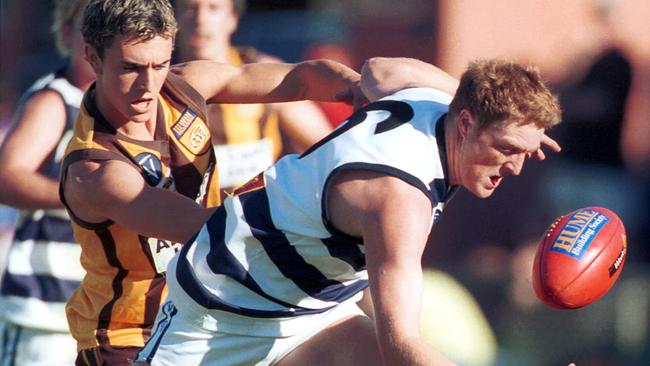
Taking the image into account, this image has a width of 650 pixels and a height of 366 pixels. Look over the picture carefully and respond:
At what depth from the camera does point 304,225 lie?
10.3 feet

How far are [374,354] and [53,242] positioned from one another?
177 cm

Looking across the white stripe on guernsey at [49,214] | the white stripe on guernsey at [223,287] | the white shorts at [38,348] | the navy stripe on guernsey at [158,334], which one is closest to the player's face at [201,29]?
the white stripe on guernsey at [49,214]

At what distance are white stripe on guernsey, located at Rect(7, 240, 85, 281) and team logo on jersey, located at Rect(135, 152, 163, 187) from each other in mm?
1321

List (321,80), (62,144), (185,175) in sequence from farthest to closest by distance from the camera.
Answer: (62,144) → (321,80) → (185,175)

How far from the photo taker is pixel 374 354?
11.4 feet

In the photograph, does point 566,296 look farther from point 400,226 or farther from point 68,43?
point 68,43

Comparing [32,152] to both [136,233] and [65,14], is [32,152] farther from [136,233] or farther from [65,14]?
[136,233]

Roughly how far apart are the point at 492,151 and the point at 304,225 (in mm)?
471

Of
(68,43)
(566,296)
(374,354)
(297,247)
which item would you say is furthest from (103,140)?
(68,43)

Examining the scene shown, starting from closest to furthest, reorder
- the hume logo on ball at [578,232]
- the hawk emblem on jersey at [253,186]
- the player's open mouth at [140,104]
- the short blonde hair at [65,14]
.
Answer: the hawk emblem on jersey at [253,186] → the hume logo on ball at [578,232] → the player's open mouth at [140,104] → the short blonde hair at [65,14]

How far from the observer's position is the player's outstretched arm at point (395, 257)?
2912mm

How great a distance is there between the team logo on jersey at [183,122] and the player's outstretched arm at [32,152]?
994 mm

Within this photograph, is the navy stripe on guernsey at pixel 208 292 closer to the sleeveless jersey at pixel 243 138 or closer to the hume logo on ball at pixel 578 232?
the hume logo on ball at pixel 578 232

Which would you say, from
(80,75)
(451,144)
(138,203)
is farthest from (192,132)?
(80,75)
